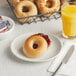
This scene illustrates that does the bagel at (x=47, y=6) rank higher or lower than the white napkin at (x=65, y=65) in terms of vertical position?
higher

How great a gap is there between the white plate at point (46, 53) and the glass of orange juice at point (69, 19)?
0.08 metres

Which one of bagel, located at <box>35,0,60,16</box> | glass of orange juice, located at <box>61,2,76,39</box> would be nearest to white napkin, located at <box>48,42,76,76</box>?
glass of orange juice, located at <box>61,2,76,39</box>

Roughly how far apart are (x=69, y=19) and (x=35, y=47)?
8.3 inches

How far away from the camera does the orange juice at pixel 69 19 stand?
40.3 inches

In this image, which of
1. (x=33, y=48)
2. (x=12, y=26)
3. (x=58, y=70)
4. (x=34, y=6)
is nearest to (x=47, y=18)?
(x=34, y=6)

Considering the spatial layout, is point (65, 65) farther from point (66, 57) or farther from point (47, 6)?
point (47, 6)

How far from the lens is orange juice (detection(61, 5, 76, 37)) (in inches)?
40.3

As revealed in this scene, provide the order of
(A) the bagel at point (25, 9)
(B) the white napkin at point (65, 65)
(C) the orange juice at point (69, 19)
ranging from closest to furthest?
(B) the white napkin at point (65, 65) → (C) the orange juice at point (69, 19) → (A) the bagel at point (25, 9)

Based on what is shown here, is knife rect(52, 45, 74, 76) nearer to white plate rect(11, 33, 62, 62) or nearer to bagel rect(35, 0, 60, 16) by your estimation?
white plate rect(11, 33, 62, 62)

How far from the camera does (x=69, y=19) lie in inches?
40.6

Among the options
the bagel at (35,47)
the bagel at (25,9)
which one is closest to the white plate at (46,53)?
the bagel at (35,47)

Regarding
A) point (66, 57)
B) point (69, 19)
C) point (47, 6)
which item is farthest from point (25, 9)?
point (66, 57)

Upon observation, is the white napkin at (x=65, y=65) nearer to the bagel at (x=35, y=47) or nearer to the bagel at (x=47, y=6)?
the bagel at (x=35, y=47)

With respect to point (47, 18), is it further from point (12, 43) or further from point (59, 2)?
point (12, 43)
